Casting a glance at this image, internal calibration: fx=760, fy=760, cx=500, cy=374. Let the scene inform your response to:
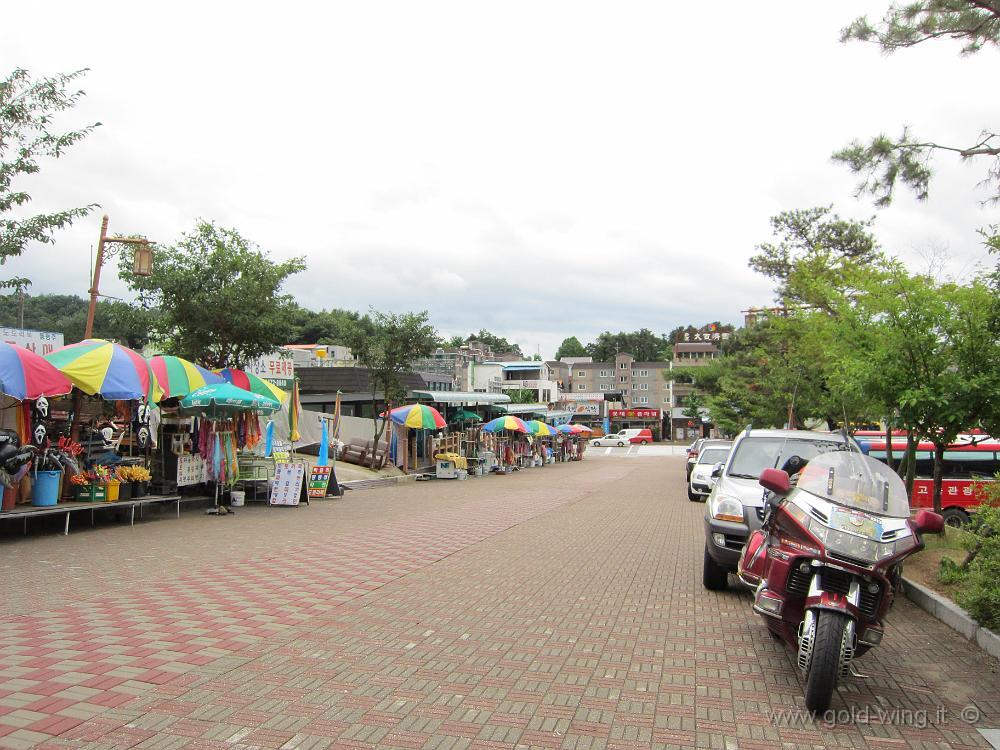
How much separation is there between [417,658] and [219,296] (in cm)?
1442

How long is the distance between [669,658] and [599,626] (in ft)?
3.24

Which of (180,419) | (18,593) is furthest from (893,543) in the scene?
(180,419)

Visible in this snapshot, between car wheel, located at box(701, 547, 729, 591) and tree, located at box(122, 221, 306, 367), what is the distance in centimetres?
1310

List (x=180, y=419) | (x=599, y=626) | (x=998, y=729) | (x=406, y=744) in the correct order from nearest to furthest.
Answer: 1. (x=406, y=744)
2. (x=998, y=729)
3. (x=599, y=626)
4. (x=180, y=419)

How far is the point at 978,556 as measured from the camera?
21.7 feet

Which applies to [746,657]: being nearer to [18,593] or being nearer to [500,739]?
[500,739]

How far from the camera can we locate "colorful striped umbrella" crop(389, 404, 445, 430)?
2522 cm

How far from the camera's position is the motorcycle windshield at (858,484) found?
4.81m

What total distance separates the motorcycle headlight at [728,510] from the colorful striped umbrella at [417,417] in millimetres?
18063

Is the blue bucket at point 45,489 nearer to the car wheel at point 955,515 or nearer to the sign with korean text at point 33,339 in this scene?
the sign with korean text at point 33,339

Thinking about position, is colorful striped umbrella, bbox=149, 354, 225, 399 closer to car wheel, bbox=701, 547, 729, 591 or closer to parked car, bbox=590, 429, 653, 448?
car wheel, bbox=701, 547, 729, 591

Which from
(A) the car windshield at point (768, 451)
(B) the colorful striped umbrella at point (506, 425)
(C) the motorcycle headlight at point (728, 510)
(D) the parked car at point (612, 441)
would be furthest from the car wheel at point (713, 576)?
(D) the parked car at point (612, 441)

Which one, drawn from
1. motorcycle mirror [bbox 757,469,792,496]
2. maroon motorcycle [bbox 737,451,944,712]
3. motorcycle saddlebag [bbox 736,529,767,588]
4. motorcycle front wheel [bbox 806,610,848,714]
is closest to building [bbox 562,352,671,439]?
motorcycle saddlebag [bbox 736,529,767,588]

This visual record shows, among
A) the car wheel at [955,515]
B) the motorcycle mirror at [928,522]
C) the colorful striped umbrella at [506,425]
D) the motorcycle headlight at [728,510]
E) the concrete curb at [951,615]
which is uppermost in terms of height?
the colorful striped umbrella at [506,425]
